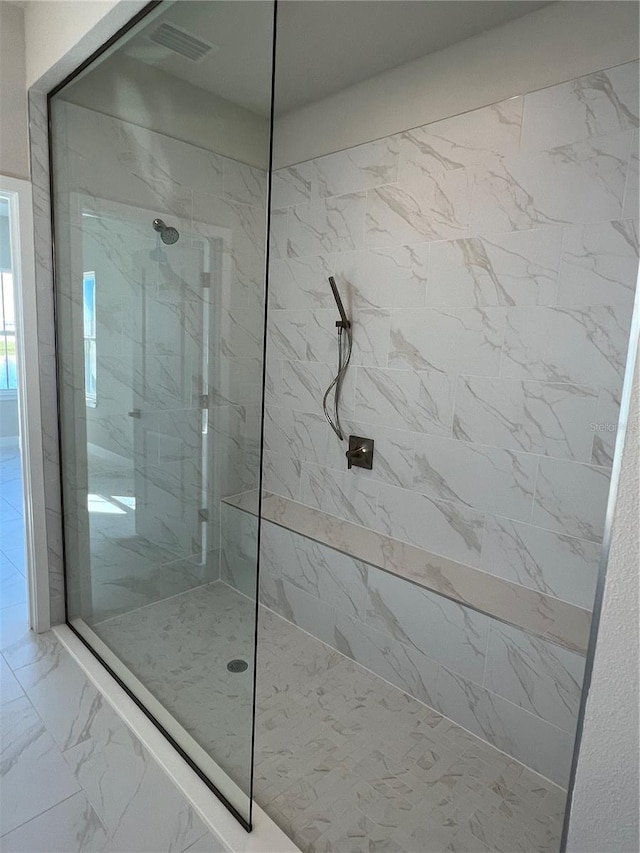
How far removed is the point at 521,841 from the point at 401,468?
141 cm

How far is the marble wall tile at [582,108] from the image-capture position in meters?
1.69

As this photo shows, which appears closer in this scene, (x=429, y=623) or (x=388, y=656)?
(x=429, y=623)

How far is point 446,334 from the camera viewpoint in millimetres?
2215

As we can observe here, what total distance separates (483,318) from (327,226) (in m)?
1.04

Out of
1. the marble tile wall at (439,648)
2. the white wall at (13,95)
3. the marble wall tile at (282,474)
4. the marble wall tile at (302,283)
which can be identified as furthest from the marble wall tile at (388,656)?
the white wall at (13,95)

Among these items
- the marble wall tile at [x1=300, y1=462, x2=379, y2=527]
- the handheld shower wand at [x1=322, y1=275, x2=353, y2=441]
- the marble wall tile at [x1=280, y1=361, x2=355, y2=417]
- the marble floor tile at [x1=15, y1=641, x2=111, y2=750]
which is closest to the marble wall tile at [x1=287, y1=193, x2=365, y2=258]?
the handheld shower wand at [x1=322, y1=275, x2=353, y2=441]

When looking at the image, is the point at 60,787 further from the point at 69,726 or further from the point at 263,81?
the point at 263,81

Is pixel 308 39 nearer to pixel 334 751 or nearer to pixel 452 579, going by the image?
pixel 452 579

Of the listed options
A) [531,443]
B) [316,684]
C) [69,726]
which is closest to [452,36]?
[531,443]

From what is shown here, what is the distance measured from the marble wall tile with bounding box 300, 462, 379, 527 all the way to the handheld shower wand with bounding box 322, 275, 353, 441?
23 cm

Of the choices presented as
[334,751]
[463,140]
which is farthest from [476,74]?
[334,751]

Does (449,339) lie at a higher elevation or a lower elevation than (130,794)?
higher

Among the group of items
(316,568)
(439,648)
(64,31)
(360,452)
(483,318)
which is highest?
(64,31)

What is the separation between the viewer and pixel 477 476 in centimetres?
216
